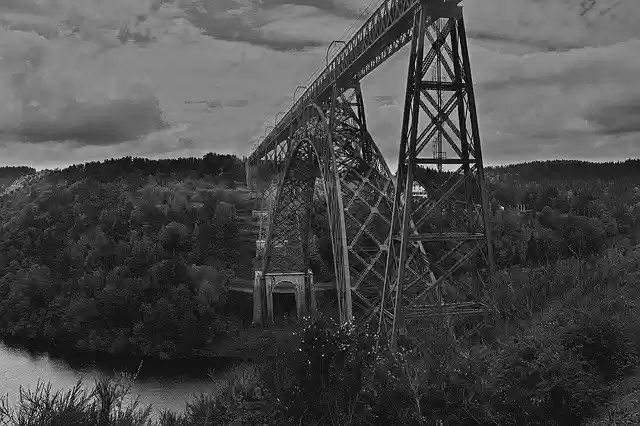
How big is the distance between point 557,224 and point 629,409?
58.8m

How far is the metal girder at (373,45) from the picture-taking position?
15.3 m

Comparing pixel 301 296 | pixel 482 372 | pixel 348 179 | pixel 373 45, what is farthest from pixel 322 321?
pixel 301 296

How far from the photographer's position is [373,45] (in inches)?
771

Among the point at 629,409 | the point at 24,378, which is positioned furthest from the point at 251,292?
the point at 629,409

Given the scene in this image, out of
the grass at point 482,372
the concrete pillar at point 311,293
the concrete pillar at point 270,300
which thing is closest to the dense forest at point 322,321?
the grass at point 482,372

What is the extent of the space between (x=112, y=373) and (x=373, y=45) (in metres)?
29.4

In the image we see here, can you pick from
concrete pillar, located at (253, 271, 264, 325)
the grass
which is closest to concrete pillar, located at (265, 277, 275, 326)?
concrete pillar, located at (253, 271, 264, 325)

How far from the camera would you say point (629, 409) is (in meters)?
10.1

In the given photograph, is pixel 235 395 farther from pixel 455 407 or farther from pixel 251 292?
pixel 251 292

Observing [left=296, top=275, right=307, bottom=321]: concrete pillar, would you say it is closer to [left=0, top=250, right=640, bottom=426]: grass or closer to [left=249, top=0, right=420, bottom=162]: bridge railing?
[left=249, top=0, right=420, bottom=162]: bridge railing

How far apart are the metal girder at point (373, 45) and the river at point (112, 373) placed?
57.4ft

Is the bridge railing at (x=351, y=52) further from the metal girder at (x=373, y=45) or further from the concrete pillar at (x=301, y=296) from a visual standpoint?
the concrete pillar at (x=301, y=296)

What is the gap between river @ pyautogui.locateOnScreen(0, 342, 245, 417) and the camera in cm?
3203

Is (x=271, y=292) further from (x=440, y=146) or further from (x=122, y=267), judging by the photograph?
(x=440, y=146)
